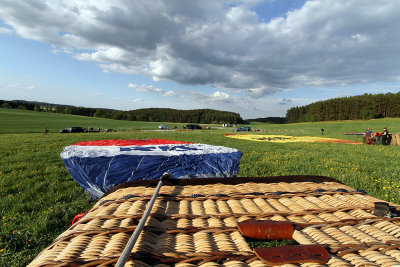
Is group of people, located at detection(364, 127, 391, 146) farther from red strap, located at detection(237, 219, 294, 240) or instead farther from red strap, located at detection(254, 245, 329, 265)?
red strap, located at detection(254, 245, 329, 265)

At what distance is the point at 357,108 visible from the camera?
7475cm

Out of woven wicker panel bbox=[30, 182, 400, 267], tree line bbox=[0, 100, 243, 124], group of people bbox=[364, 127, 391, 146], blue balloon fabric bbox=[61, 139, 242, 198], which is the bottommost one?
blue balloon fabric bbox=[61, 139, 242, 198]

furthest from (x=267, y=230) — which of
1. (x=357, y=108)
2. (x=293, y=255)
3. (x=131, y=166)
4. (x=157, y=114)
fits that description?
(x=157, y=114)

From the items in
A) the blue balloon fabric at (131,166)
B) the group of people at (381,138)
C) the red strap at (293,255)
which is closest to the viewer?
the red strap at (293,255)

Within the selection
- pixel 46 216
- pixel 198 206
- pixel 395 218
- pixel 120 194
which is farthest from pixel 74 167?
pixel 395 218

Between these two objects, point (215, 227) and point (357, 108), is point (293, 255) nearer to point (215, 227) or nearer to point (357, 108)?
point (215, 227)

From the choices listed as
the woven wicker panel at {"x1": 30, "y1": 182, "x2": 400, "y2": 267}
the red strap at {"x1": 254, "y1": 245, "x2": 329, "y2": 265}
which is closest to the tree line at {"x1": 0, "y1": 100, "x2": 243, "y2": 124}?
the woven wicker panel at {"x1": 30, "y1": 182, "x2": 400, "y2": 267}

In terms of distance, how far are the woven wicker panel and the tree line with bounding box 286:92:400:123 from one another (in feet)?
293

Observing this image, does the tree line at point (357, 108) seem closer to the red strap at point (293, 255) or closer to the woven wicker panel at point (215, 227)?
the woven wicker panel at point (215, 227)

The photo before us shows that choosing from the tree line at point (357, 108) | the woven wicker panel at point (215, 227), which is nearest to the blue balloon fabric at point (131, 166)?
the woven wicker panel at point (215, 227)

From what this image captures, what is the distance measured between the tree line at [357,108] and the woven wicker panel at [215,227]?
89.2 meters

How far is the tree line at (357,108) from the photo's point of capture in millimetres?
71312

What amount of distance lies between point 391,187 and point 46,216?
600 cm

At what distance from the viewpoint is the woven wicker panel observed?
3.10 feet
